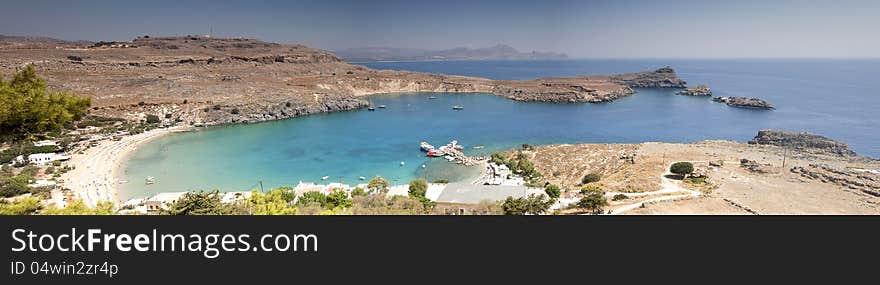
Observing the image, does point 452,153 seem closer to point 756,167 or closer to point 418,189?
point 418,189

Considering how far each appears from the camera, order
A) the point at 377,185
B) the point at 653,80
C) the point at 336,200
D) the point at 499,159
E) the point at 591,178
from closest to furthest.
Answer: the point at 336,200 → the point at 377,185 → the point at 591,178 → the point at 499,159 → the point at 653,80

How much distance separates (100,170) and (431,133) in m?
29.1

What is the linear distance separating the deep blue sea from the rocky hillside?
5049mm

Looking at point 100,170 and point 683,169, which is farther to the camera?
point 100,170

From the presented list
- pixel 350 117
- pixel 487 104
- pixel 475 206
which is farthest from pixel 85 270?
pixel 487 104

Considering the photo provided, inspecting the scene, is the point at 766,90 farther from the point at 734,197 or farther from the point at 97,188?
the point at 97,188

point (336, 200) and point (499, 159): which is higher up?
point (336, 200)

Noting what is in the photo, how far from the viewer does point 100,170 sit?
2841cm

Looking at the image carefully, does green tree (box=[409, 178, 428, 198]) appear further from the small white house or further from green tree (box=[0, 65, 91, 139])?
the small white house

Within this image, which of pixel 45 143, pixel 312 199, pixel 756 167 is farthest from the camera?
pixel 45 143

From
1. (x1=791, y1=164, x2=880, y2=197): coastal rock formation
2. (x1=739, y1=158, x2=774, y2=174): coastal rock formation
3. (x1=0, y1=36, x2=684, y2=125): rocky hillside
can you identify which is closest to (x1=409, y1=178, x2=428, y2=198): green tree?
(x1=739, y1=158, x2=774, y2=174): coastal rock formation

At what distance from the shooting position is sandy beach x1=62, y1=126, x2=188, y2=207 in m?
23.8

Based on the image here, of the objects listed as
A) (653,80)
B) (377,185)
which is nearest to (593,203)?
(377,185)

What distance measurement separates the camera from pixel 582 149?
34.4m
